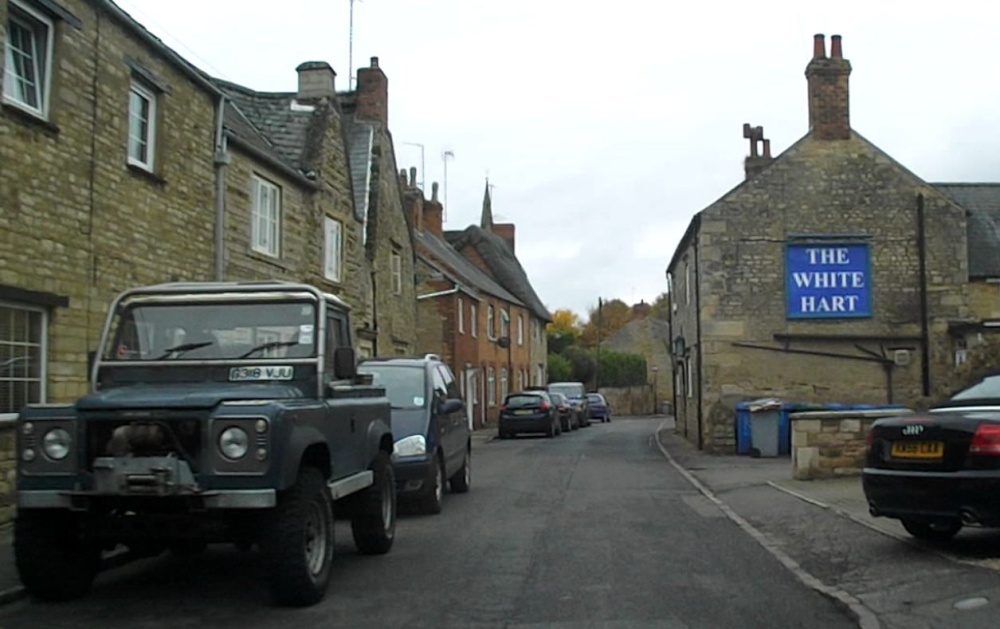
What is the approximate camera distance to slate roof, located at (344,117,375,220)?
2572 cm

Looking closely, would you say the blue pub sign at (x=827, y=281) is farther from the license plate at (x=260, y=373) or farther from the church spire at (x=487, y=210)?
the church spire at (x=487, y=210)

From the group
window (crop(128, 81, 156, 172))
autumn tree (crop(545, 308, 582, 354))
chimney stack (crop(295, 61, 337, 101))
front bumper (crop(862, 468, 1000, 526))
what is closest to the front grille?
front bumper (crop(862, 468, 1000, 526))

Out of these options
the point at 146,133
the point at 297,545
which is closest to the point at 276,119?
the point at 146,133

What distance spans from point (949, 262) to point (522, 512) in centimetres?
1480

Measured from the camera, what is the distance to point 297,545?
7.30 metres

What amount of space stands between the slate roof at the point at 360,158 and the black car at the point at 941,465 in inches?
680

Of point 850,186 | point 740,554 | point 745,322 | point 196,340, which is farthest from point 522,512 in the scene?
point 850,186

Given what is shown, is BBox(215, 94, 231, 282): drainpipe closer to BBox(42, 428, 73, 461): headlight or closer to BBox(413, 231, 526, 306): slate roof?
BBox(42, 428, 73, 461): headlight

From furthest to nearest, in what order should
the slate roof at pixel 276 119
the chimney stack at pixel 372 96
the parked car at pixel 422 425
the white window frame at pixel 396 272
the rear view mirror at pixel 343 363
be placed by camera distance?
the chimney stack at pixel 372 96
the white window frame at pixel 396 272
the slate roof at pixel 276 119
the parked car at pixel 422 425
the rear view mirror at pixel 343 363

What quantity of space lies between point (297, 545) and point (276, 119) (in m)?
16.7

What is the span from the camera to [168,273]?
1554 centimetres

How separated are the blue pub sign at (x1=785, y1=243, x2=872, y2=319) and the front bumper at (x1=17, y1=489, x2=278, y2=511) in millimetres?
18879

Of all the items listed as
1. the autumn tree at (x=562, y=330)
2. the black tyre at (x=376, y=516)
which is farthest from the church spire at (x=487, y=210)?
the black tyre at (x=376, y=516)

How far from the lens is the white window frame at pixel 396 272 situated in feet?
92.9
